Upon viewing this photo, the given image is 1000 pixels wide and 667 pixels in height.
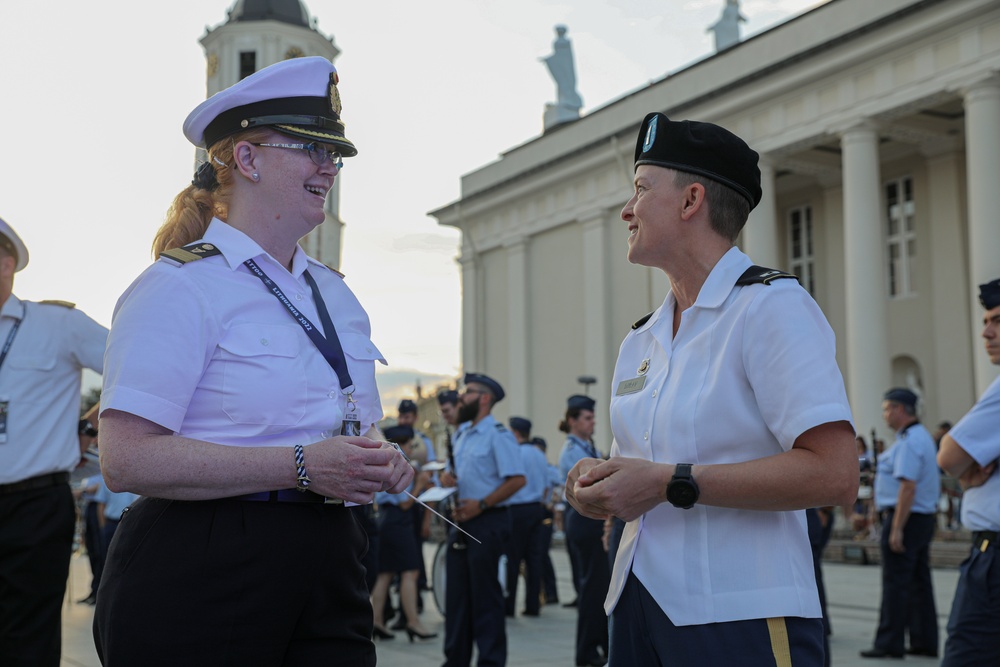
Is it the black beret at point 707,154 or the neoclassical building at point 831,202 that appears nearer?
the black beret at point 707,154

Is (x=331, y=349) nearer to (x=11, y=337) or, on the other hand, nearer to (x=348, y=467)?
(x=348, y=467)

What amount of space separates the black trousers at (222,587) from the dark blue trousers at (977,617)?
289cm

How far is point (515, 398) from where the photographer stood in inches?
1304

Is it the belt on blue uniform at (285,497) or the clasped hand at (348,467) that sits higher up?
the clasped hand at (348,467)

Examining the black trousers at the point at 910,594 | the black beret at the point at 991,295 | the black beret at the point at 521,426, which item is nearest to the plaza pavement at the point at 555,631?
the black trousers at the point at 910,594

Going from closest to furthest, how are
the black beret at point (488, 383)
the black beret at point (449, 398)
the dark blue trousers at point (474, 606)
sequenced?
the dark blue trousers at point (474, 606) < the black beret at point (488, 383) < the black beret at point (449, 398)

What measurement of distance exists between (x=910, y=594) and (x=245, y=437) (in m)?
8.13

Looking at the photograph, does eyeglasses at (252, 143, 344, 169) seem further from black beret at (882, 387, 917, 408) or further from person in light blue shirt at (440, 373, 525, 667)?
black beret at (882, 387, 917, 408)

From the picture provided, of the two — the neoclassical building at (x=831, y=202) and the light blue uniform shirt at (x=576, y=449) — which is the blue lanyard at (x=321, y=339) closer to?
the light blue uniform shirt at (x=576, y=449)

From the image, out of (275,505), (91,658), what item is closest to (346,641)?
(275,505)

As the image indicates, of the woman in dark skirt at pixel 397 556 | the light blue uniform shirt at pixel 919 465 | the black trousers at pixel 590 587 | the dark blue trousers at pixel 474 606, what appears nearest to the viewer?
the dark blue trousers at pixel 474 606

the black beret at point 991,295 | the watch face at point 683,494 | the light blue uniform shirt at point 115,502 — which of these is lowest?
the light blue uniform shirt at point 115,502

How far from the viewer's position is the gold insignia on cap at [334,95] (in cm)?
278

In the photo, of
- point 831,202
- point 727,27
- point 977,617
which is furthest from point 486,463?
point 727,27
